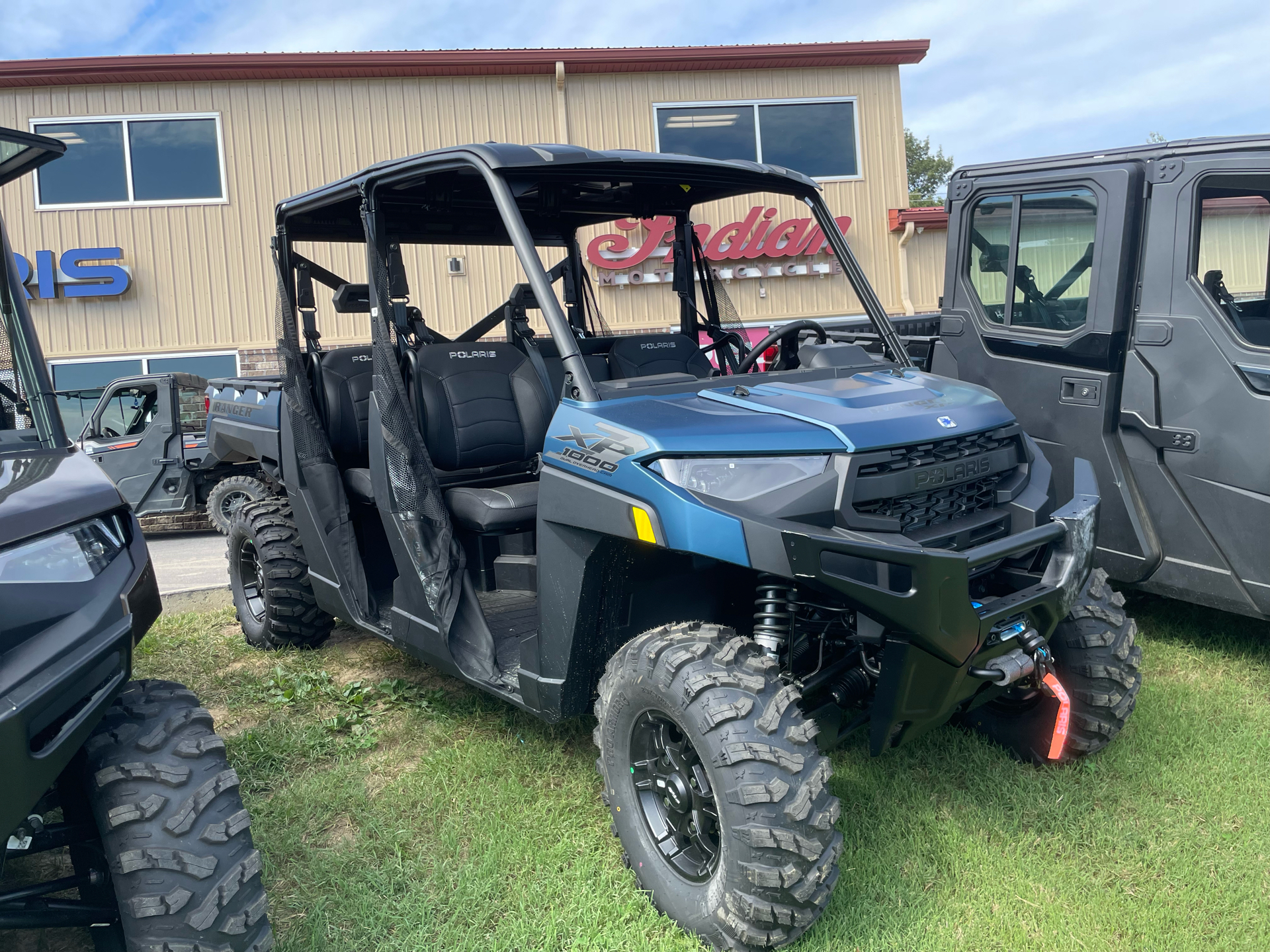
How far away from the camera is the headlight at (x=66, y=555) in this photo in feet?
6.27

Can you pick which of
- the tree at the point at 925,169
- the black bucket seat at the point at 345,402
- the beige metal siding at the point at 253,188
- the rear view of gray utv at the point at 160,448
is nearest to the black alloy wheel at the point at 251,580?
the black bucket seat at the point at 345,402

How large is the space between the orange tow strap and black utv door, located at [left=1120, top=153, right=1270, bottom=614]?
1.74m

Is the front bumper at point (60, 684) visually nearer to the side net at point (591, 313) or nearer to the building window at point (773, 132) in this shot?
the side net at point (591, 313)

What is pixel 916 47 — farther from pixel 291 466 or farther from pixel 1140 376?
pixel 291 466

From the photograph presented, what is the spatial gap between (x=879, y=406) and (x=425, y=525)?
1.69 meters

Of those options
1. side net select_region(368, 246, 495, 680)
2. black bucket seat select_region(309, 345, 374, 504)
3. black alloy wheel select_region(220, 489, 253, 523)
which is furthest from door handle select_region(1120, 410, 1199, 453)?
black alloy wheel select_region(220, 489, 253, 523)

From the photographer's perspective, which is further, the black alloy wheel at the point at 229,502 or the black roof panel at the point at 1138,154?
the black alloy wheel at the point at 229,502

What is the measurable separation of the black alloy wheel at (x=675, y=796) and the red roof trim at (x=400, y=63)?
11.1m

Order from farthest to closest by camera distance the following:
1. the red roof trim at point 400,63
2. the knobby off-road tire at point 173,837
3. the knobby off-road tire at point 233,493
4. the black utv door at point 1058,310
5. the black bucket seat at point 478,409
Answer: the red roof trim at point 400,63, the knobby off-road tire at point 233,493, the black utv door at point 1058,310, the black bucket seat at point 478,409, the knobby off-road tire at point 173,837

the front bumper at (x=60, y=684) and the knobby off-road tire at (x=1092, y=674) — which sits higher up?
the front bumper at (x=60, y=684)

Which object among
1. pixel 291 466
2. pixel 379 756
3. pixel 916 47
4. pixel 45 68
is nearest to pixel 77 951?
pixel 379 756

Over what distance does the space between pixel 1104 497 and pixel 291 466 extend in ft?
12.3

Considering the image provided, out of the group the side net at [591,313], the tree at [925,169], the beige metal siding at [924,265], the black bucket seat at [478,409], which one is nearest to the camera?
the black bucket seat at [478,409]

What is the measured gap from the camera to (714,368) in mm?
4125
